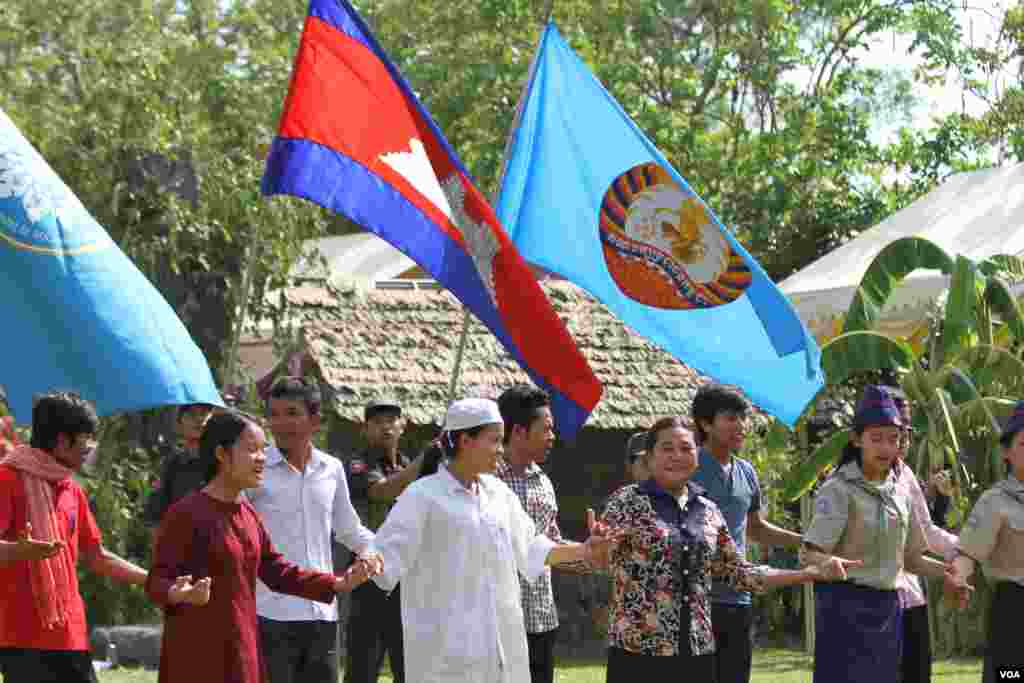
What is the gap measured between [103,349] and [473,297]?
5.75 ft

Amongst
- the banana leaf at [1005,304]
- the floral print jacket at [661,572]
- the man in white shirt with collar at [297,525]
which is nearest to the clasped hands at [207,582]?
the floral print jacket at [661,572]


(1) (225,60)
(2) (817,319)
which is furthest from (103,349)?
(1) (225,60)

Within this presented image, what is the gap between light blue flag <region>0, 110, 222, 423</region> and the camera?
29.5 ft

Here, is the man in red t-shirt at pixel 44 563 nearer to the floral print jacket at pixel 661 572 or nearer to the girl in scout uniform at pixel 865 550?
the floral print jacket at pixel 661 572

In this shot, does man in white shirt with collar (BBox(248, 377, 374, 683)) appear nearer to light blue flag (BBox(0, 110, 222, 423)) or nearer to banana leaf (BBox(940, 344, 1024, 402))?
light blue flag (BBox(0, 110, 222, 423))

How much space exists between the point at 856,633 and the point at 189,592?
3122 millimetres

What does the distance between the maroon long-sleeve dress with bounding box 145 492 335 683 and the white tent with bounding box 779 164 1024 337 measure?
412 inches

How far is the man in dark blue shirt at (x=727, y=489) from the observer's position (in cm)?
935

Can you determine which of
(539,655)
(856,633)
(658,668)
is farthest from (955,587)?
(539,655)

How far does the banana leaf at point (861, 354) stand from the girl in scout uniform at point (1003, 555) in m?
6.49

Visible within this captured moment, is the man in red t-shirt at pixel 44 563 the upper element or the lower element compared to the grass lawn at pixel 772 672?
upper

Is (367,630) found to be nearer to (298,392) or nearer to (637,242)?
(298,392)

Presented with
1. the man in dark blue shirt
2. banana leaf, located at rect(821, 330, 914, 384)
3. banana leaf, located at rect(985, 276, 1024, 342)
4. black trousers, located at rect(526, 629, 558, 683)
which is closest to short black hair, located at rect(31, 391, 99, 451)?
black trousers, located at rect(526, 629, 558, 683)

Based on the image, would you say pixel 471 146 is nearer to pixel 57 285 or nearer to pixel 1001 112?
pixel 1001 112
